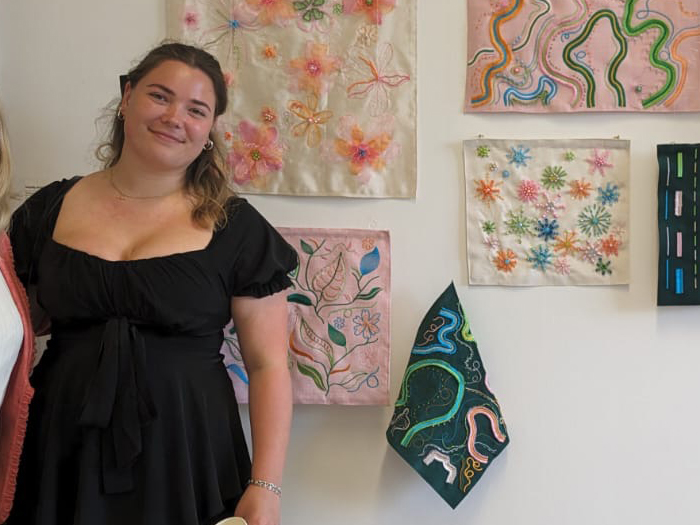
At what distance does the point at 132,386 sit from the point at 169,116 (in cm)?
47

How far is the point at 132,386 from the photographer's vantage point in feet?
3.70

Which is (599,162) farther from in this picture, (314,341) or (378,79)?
(314,341)

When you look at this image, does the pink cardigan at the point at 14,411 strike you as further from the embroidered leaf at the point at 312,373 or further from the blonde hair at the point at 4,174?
the embroidered leaf at the point at 312,373

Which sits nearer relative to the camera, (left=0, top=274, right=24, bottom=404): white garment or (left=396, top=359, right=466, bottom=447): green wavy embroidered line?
(left=0, top=274, right=24, bottom=404): white garment

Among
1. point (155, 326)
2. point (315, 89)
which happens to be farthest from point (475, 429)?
point (315, 89)

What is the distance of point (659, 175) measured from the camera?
1504 mm

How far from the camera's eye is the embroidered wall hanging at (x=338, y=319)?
60.9 inches

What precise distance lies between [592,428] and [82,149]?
1341mm

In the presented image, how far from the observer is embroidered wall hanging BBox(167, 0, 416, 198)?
153cm

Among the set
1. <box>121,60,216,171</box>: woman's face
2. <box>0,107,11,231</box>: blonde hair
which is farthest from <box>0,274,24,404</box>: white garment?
<box>121,60,216,171</box>: woman's face

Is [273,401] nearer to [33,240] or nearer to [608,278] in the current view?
[33,240]

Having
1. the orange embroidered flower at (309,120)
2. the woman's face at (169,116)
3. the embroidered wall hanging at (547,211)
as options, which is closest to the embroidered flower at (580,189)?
the embroidered wall hanging at (547,211)

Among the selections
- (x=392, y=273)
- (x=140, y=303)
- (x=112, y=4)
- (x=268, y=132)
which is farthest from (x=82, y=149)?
(x=392, y=273)

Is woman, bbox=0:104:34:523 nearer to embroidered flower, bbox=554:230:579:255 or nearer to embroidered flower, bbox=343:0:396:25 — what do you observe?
embroidered flower, bbox=343:0:396:25
